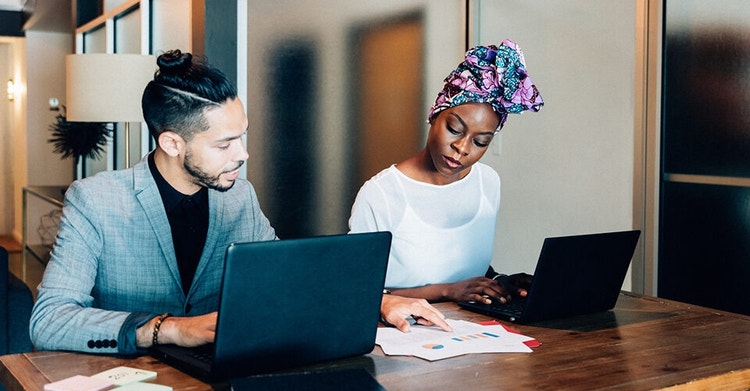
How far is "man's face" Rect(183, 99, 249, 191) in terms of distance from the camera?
195cm

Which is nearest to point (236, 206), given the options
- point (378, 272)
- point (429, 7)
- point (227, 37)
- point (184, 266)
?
point (184, 266)

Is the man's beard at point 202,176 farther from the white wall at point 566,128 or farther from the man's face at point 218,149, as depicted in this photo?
the white wall at point 566,128

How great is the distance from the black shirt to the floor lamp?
197cm

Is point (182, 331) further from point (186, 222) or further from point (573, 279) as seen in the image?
point (573, 279)

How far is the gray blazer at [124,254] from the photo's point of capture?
5.92 ft

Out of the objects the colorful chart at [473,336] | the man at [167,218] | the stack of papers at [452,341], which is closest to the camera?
the stack of papers at [452,341]

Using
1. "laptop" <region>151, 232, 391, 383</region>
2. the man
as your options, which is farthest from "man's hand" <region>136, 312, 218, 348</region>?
the man

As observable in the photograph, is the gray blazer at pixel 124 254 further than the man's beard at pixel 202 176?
No

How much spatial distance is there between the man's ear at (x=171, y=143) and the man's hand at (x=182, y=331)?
1.54ft

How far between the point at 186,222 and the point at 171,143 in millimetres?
216

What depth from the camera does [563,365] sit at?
159 cm

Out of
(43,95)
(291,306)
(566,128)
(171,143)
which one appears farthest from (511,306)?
(43,95)

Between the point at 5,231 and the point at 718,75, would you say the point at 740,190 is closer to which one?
the point at 718,75

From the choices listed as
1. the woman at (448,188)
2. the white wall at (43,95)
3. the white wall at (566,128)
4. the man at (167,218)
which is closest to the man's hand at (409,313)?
the man at (167,218)
